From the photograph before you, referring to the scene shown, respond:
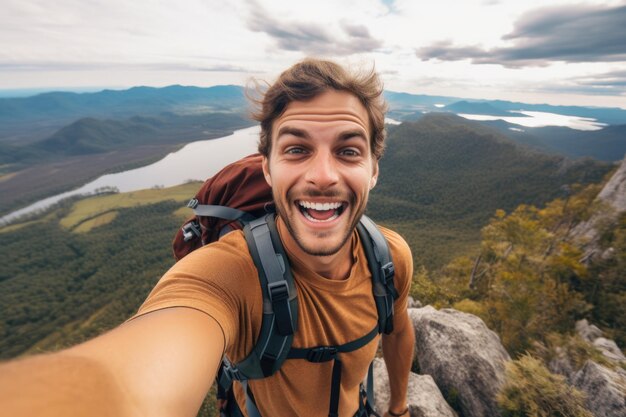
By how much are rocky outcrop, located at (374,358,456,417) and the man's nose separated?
5288 mm

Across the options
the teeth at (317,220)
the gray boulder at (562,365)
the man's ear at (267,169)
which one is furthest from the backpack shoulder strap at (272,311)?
the gray boulder at (562,365)

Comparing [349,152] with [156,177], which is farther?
[156,177]

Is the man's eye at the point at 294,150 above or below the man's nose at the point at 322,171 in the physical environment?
above

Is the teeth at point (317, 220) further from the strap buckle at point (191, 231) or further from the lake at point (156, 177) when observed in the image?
the lake at point (156, 177)

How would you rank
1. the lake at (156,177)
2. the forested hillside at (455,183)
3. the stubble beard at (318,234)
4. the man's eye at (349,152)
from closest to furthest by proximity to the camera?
the stubble beard at (318,234), the man's eye at (349,152), the forested hillside at (455,183), the lake at (156,177)

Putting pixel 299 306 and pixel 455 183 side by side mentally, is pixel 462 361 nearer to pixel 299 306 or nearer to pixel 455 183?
pixel 299 306

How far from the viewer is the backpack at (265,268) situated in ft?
7.64

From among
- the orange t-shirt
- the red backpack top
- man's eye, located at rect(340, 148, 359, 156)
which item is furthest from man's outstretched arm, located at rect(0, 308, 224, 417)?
man's eye, located at rect(340, 148, 359, 156)

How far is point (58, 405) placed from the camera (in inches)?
38.0

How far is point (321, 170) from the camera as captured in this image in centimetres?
257

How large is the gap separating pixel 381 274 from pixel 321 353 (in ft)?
3.30

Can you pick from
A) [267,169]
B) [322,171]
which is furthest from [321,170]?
[267,169]

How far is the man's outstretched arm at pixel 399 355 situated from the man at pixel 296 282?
0.25 meters

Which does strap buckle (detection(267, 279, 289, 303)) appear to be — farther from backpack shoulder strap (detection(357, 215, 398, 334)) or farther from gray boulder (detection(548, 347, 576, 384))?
gray boulder (detection(548, 347, 576, 384))
